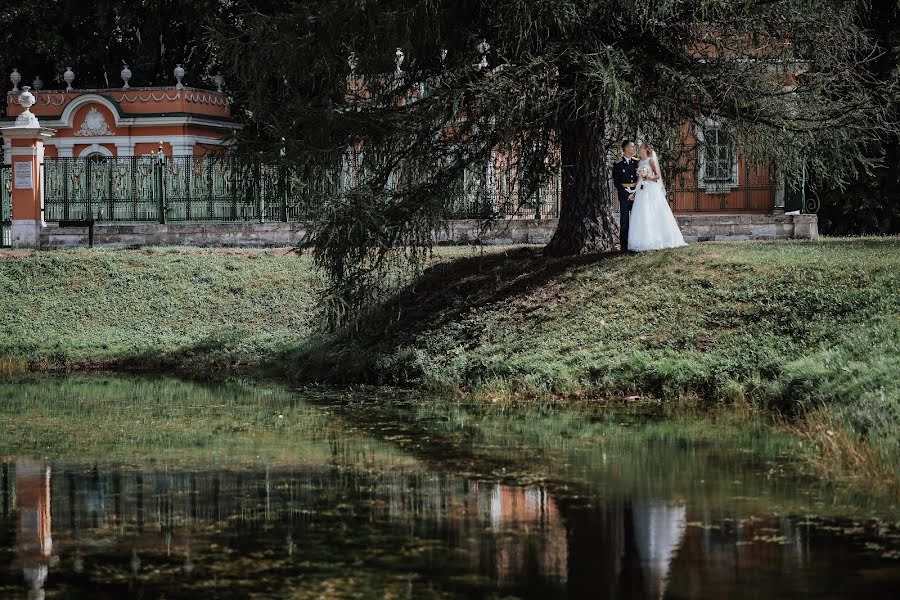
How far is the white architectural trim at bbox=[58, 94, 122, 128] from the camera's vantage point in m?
45.5

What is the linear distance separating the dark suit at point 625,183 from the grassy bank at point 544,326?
1001mm

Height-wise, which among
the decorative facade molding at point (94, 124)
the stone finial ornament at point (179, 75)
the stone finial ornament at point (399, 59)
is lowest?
the stone finial ornament at point (399, 59)

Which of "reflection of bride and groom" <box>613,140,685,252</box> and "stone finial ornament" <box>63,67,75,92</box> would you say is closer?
"reflection of bride and groom" <box>613,140,685,252</box>

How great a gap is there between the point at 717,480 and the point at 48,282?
17709 millimetres

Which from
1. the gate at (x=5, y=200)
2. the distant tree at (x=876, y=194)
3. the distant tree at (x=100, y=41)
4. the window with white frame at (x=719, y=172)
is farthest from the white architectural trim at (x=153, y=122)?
the distant tree at (x=876, y=194)

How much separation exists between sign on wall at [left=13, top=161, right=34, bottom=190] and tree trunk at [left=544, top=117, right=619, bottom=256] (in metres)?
12.2

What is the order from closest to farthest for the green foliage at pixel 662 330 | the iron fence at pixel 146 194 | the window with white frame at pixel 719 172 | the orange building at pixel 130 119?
1. the green foliage at pixel 662 330
2. the window with white frame at pixel 719 172
3. the iron fence at pixel 146 194
4. the orange building at pixel 130 119

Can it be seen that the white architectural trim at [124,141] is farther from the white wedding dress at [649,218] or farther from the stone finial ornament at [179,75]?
the white wedding dress at [649,218]

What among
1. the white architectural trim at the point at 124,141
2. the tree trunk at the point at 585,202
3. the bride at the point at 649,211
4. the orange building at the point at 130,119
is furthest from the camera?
the white architectural trim at the point at 124,141

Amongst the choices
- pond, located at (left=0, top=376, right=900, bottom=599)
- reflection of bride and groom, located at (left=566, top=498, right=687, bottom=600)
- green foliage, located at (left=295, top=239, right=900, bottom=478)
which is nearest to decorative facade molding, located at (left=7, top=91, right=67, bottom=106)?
green foliage, located at (left=295, top=239, right=900, bottom=478)

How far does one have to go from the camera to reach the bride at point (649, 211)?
73.0 feet

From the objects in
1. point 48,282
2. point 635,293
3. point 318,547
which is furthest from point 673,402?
point 48,282

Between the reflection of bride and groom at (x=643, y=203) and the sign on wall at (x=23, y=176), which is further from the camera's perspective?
the sign on wall at (x=23, y=176)

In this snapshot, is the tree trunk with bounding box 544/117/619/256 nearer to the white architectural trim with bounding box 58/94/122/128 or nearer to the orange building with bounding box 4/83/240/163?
the orange building with bounding box 4/83/240/163
